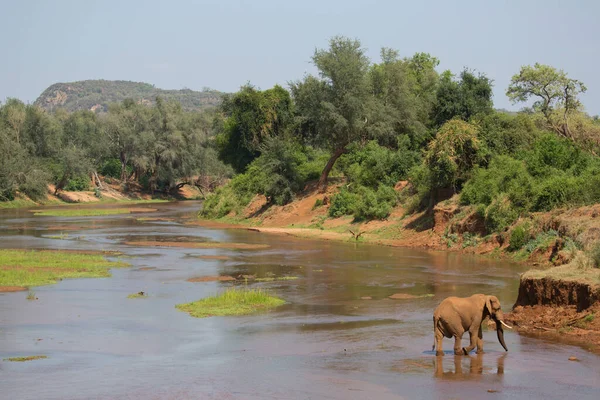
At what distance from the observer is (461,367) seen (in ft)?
45.5

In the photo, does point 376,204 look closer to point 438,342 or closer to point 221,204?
point 221,204

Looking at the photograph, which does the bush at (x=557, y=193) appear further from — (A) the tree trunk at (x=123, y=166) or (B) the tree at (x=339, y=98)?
(A) the tree trunk at (x=123, y=166)

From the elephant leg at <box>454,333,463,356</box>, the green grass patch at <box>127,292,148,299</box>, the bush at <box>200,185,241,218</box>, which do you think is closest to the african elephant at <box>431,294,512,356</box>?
the elephant leg at <box>454,333,463,356</box>

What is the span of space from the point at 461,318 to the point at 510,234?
2088 cm

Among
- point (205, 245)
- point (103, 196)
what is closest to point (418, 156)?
point (205, 245)

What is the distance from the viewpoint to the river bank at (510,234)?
17062mm

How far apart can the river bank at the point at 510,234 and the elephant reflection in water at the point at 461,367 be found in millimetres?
2665

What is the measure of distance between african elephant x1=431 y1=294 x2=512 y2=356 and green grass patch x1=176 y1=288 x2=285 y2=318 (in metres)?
7.06

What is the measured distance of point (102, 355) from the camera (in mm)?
15367

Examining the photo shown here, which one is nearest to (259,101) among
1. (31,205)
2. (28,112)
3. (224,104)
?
(224,104)

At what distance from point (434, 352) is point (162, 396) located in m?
5.73

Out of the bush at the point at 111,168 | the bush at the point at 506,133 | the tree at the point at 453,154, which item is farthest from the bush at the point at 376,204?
the bush at the point at 111,168

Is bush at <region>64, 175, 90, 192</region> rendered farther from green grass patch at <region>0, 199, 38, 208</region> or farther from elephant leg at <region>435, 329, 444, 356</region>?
elephant leg at <region>435, 329, 444, 356</region>

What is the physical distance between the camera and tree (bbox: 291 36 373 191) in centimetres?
5662
